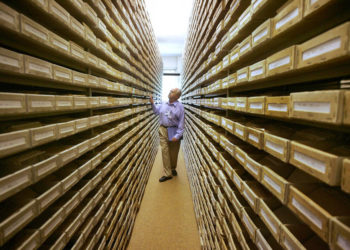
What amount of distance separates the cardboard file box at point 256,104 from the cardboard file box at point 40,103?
37.4 inches

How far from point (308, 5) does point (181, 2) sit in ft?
16.1

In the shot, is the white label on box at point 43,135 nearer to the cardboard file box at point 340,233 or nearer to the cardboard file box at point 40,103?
the cardboard file box at point 40,103

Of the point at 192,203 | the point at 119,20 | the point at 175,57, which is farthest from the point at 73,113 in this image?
the point at 175,57

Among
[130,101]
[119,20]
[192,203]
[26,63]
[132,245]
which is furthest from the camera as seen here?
[192,203]

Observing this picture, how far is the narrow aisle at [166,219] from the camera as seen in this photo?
2.22 metres

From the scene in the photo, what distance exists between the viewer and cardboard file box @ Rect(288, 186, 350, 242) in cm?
49

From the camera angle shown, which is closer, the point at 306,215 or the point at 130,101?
the point at 306,215

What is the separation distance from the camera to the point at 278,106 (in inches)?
28.3

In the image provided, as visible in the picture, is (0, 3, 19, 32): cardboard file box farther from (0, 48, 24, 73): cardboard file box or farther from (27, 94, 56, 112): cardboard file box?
(27, 94, 56, 112): cardboard file box

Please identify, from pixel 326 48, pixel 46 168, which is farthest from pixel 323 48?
pixel 46 168

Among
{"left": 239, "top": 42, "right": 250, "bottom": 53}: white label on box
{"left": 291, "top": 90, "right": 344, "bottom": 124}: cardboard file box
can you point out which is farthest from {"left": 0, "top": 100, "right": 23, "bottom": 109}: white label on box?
{"left": 239, "top": 42, "right": 250, "bottom": 53}: white label on box

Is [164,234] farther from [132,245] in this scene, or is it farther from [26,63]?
[26,63]

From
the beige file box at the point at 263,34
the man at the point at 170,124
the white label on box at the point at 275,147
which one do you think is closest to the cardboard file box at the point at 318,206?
the white label on box at the point at 275,147

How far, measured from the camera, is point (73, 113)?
1305 millimetres
